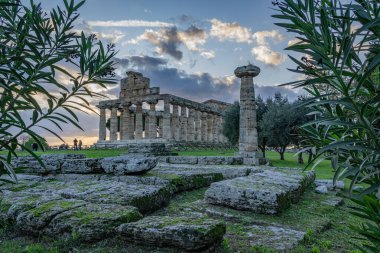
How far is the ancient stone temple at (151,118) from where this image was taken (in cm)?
3772

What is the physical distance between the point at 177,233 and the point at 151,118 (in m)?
35.8

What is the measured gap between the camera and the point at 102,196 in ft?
16.3

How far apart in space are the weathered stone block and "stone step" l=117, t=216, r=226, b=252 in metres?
4.33

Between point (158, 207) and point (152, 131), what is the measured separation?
33682 millimetres

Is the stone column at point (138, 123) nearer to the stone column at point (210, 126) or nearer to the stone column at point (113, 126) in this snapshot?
the stone column at point (113, 126)

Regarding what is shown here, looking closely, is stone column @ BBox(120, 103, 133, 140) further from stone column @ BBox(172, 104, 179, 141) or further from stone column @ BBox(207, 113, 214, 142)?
stone column @ BBox(207, 113, 214, 142)

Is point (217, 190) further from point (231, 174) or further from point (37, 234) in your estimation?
point (231, 174)

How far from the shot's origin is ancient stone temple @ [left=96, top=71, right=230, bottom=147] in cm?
3772

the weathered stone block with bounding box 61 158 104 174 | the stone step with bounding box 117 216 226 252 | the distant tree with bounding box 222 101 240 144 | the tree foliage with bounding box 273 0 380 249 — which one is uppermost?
the distant tree with bounding box 222 101 240 144

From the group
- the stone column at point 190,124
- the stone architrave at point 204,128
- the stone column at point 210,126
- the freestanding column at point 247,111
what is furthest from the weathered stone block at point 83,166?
the stone column at point 210,126

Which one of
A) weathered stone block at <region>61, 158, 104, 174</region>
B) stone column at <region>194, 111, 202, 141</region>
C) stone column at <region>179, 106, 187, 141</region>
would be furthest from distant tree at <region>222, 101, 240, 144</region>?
weathered stone block at <region>61, 158, 104, 174</region>

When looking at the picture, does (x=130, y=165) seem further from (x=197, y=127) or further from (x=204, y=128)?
(x=204, y=128)

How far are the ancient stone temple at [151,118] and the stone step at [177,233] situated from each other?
104ft

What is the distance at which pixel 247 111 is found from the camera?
17594 millimetres
